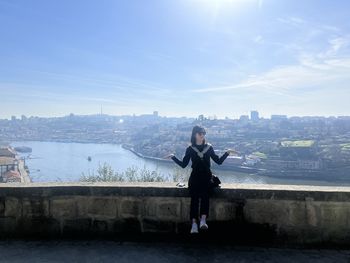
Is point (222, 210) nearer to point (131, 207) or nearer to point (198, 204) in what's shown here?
point (198, 204)

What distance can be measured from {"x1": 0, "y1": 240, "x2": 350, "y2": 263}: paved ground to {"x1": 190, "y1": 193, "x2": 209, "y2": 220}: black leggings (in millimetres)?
319

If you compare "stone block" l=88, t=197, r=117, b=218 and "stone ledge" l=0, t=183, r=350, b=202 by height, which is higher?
"stone ledge" l=0, t=183, r=350, b=202

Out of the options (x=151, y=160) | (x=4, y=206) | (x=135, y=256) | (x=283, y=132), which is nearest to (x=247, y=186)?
(x=135, y=256)

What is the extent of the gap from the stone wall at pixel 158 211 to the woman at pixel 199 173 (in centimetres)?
14

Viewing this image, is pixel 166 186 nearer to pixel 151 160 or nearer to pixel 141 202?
pixel 141 202

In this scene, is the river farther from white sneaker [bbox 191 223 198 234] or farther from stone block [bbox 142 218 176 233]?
white sneaker [bbox 191 223 198 234]

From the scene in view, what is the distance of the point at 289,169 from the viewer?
39.1 m

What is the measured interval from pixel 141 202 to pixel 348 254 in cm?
210

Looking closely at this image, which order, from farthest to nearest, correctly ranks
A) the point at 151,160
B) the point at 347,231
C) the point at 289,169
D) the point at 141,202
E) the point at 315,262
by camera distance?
the point at 151,160
the point at 289,169
the point at 141,202
the point at 347,231
the point at 315,262

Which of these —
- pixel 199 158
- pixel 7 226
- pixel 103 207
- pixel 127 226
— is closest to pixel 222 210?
pixel 199 158

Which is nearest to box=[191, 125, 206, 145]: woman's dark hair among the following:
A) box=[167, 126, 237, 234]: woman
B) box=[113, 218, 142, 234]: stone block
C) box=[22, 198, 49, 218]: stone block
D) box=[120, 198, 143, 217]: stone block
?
box=[167, 126, 237, 234]: woman

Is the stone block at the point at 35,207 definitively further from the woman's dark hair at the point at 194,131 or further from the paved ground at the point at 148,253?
the woman's dark hair at the point at 194,131

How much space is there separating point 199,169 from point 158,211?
0.63 m

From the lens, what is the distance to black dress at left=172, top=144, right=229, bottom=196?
3.95 meters
